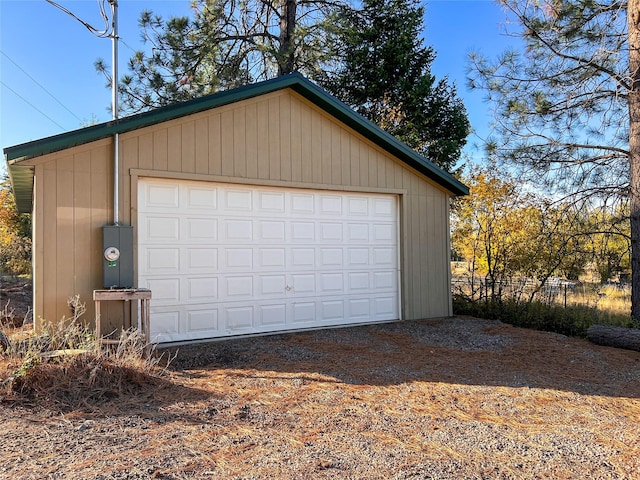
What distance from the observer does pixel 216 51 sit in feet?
43.7

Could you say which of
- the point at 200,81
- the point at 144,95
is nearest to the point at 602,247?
the point at 200,81

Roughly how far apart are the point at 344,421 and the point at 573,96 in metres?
6.98

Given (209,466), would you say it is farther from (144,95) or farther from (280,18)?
(280,18)

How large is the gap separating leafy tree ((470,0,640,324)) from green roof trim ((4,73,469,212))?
1512mm

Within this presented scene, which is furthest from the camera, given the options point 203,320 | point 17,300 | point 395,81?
point 395,81

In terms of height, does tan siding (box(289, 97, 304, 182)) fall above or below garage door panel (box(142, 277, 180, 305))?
above

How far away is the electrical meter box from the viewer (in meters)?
5.70

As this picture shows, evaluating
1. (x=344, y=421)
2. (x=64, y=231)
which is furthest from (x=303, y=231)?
(x=344, y=421)

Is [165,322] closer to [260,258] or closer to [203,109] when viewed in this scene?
[260,258]

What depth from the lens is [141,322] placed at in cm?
592

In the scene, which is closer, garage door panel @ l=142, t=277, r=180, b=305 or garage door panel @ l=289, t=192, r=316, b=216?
garage door panel @ l=142, t=277, r=180, b=305

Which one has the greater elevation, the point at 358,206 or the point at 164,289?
the point at 358,206

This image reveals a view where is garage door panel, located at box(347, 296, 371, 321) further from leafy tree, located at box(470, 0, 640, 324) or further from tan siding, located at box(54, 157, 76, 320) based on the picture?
tan siding, located at box(54, 157, 76, 320)

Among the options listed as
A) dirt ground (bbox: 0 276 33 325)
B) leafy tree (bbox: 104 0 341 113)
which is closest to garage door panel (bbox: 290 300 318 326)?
dirt ground (bbox: 0 276 33 325)
